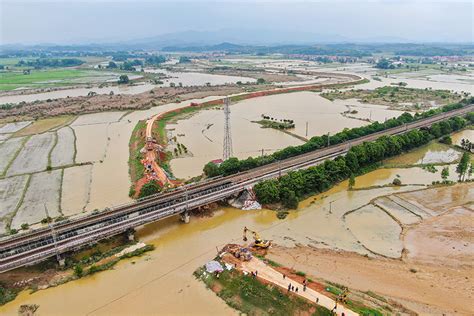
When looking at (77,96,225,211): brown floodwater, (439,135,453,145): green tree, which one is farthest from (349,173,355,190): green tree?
(439,135,453,145): green tree

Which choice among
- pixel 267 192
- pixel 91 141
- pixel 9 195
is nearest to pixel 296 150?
pixel 267 192

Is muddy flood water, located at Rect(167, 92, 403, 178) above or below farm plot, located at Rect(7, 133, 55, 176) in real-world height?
above

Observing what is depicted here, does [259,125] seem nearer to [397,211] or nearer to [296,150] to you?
[296,150]

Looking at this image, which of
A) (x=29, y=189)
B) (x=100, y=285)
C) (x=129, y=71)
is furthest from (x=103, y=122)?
(x=129, y=71)

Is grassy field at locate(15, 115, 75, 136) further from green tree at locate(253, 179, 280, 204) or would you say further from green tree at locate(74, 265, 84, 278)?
green tree at locate(253, 179, 280, 204)

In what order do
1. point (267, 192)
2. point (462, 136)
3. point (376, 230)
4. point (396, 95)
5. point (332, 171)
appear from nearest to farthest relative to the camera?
point (376, 230)
point (267, 192)
point (332, 171)
point (462, 136)
point (396, 95)

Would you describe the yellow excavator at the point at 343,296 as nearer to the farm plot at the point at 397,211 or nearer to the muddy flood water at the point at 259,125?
the farm plot at the point at 397,211
